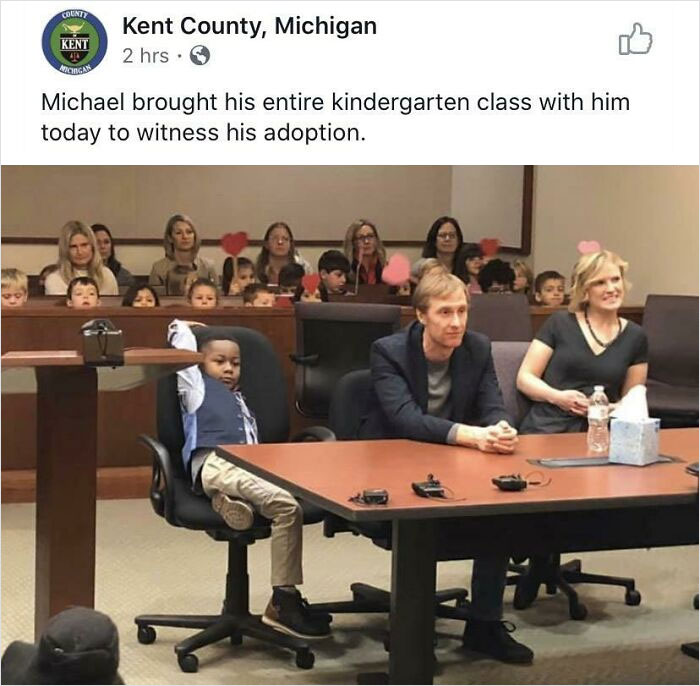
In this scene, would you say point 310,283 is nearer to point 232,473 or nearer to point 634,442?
point 232,473

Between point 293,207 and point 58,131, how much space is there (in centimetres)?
729

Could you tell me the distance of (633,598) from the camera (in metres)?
4.68

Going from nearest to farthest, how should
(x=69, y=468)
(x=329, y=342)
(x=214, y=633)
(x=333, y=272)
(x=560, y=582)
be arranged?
(x=69, y=468) < (x=214, y=633) < (x=560, y=582) < (x=329, y=342) < (x=333, y=272)

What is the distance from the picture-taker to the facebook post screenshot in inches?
116

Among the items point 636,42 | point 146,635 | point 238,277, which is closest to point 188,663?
point 146,635

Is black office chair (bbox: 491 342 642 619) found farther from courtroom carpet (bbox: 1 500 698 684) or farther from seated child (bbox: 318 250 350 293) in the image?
seated child (bbox: 318 250 350 293)

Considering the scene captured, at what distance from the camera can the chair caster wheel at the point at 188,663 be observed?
3.90 metres

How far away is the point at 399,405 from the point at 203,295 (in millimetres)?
2461

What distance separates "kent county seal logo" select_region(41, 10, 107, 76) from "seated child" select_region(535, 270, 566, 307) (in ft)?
13.3

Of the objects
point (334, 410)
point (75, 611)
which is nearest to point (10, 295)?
point (334, 410)

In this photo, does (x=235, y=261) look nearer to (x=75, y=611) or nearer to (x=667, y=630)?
(x=667, y=630)

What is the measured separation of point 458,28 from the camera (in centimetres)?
300

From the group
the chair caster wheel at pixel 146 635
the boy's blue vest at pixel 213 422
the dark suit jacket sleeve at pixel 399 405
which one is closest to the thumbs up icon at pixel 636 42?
the dark suit jacket sleeve at pixel 399 405

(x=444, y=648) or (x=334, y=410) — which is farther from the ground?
(x=334, y=410)
